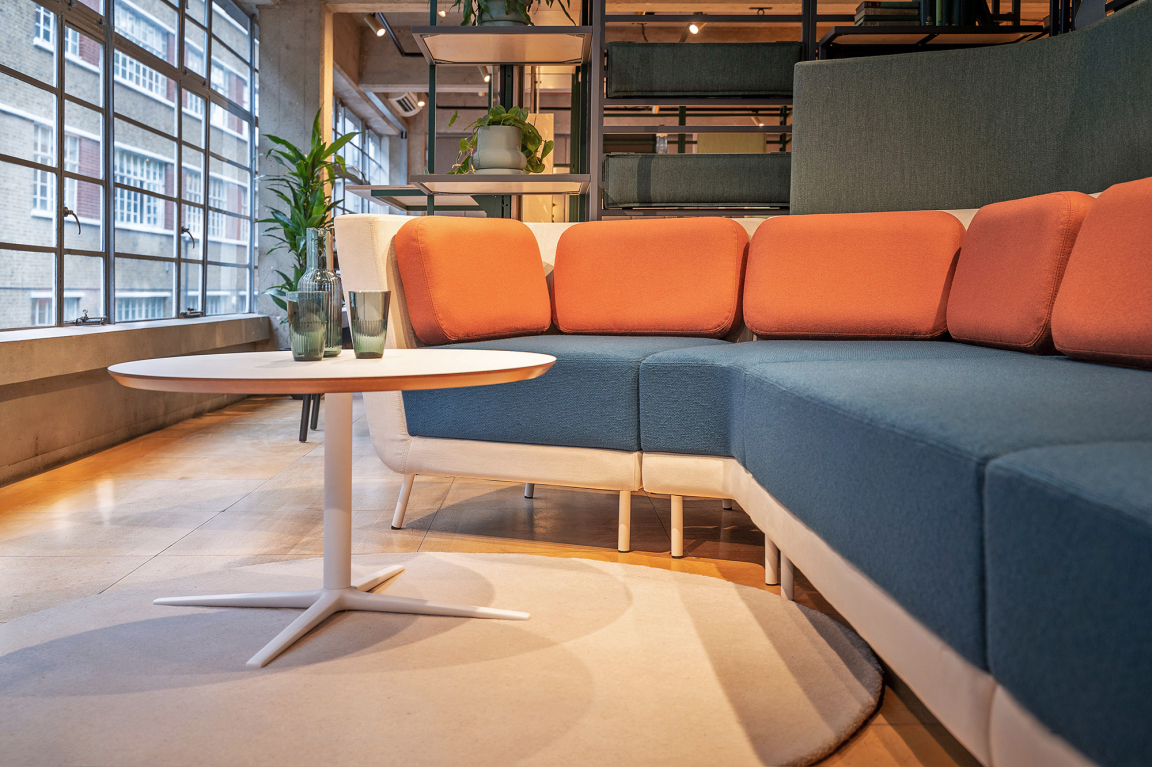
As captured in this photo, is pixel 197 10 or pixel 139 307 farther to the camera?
pixel 197 10

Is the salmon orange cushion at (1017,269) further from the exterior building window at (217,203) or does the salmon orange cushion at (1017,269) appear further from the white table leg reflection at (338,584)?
the exterior building window at (217,203)

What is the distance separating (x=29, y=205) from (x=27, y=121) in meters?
0.33

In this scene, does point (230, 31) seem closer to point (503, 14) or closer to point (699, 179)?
point (503, 14)

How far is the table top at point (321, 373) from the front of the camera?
110cm

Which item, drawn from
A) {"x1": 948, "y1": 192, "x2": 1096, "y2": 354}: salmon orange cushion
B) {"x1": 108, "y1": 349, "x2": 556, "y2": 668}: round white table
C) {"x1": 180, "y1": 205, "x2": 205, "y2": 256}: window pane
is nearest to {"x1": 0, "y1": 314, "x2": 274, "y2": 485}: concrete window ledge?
{"x1": 180, "y1": 205, "x2": 205, "y2": 256}: window pane

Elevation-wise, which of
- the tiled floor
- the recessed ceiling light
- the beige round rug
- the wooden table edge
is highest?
the recessed ceiling light

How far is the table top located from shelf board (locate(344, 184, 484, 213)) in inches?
104

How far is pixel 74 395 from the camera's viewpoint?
3.21m

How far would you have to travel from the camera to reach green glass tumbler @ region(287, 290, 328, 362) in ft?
4.73

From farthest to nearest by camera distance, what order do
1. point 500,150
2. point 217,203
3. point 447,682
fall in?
point 217,203
point 500,150
point 447,682

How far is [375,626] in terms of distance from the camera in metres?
1.48

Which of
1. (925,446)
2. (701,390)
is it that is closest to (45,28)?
(701,390)

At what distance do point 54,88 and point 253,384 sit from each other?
123 inches

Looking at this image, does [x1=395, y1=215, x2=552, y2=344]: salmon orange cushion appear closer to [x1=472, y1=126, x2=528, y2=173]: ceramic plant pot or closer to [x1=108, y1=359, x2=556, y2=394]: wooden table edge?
[x1=472, y1=126, x2=528, y2=173]: ceramic plant pot
